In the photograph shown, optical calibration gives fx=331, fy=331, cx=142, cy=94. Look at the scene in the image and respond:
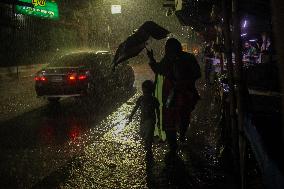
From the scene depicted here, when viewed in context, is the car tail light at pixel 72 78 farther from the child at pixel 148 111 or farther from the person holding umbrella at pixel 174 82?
the person holding umbrella at pixel 174 82

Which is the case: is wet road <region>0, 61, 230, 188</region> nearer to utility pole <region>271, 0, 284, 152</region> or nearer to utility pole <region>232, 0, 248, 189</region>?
utility pole <region>232, 0, 248, 189</region>

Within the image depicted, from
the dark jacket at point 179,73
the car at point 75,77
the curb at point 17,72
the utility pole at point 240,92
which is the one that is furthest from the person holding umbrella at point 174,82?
the curb at point 17,72

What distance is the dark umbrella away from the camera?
17.0 feet

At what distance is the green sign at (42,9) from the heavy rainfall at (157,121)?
820cm

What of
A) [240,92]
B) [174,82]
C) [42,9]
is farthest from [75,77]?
[42,9]

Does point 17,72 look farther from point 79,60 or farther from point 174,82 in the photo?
point 174,82

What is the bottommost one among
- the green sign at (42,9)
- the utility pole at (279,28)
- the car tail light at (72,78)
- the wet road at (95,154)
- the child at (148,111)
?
the wet road at (95,154)

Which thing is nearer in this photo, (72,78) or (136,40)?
(136,40)

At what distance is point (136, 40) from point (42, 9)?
20017mm

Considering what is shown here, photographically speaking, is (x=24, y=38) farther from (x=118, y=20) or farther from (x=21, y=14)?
(x=118, y=20)

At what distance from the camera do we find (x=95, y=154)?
20.4 feet

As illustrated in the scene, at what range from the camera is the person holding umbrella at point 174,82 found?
5.62 m

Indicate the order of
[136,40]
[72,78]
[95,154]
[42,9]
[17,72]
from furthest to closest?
[42,9], [17,72], [72,78], [95,154], [136,40]

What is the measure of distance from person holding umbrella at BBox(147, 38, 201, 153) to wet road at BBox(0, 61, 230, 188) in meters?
0.65
